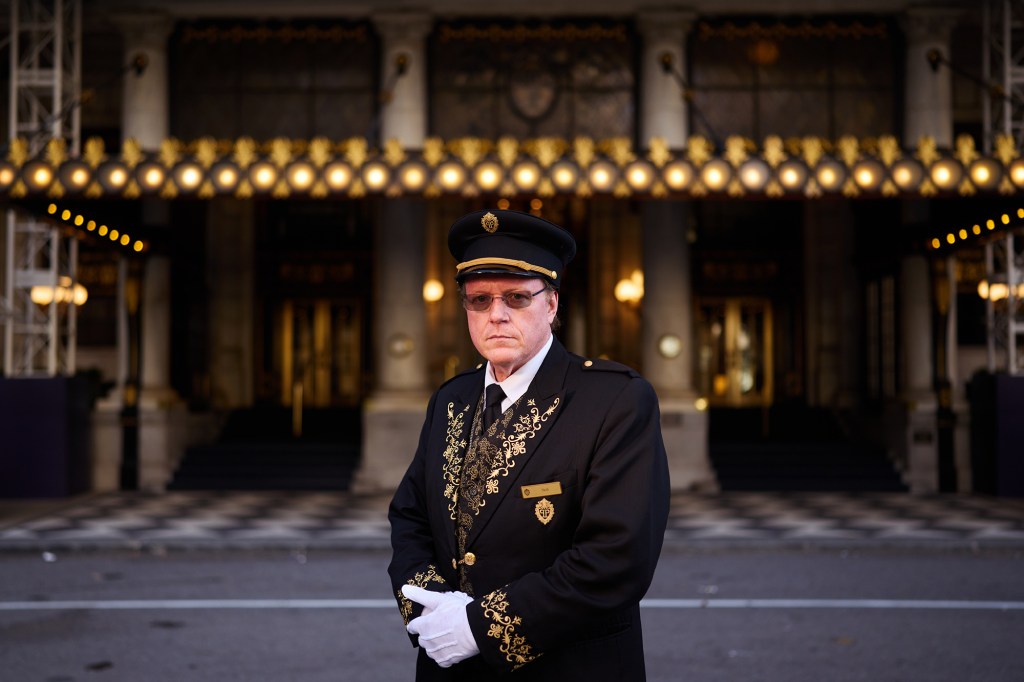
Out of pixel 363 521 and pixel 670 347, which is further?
pixel 670 347

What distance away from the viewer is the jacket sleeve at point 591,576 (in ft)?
8.90

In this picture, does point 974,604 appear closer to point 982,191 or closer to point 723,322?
point 982,191

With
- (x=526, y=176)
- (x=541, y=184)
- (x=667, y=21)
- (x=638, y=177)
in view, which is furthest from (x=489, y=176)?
(x=667, y=21)

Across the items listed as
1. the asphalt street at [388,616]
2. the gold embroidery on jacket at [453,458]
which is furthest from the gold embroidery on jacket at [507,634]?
the asphalt street at [388,616]

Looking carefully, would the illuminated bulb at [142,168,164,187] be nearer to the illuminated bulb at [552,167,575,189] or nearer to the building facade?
the building facade

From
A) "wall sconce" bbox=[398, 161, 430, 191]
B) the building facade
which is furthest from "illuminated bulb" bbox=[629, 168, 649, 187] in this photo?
"wall sconce" bbox=[398, 161, 430, 191]

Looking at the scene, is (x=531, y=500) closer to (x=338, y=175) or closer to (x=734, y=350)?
(x=338, y=175)

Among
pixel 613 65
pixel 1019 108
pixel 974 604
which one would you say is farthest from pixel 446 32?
pixel 974 604

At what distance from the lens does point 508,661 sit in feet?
9.00

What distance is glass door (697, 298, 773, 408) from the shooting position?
77.7ft

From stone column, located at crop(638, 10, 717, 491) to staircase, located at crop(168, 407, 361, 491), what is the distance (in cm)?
524

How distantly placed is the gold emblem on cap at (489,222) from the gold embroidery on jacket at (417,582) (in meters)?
0.90

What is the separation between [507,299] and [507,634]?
0.84 metres

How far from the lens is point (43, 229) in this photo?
1709 cm
